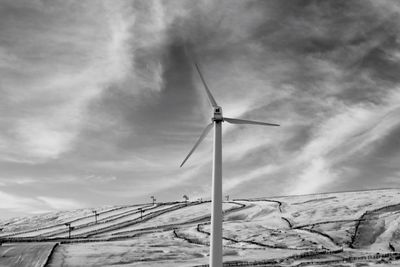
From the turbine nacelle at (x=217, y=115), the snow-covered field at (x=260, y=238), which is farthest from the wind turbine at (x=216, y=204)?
the snow-covered field at (x=260, y=238)

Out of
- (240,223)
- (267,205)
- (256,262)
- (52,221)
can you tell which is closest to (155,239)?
(240,223)

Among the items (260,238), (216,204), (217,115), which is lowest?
(216,204)

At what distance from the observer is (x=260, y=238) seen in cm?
9125

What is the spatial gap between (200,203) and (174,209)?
1091 centimetres

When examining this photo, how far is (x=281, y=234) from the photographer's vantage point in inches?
3664

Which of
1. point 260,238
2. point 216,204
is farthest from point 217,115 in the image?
point 260,238

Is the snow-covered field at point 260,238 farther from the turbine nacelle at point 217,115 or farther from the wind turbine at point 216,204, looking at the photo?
the turbine nacelle at point 217,115

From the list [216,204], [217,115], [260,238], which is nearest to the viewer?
[216,204]

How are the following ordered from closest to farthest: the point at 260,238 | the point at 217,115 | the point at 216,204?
the point at 216,204 → the point at 217,115 → the point at 260,238

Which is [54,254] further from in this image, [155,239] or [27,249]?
[155,239]

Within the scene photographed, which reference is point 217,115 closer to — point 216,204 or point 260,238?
point 216,204

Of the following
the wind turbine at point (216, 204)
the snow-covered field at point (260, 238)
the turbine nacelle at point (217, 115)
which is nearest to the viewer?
the wind turbine at point (216, 204)

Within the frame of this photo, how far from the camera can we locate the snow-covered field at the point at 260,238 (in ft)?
231

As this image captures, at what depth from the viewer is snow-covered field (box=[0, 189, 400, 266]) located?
7044 centimetres
